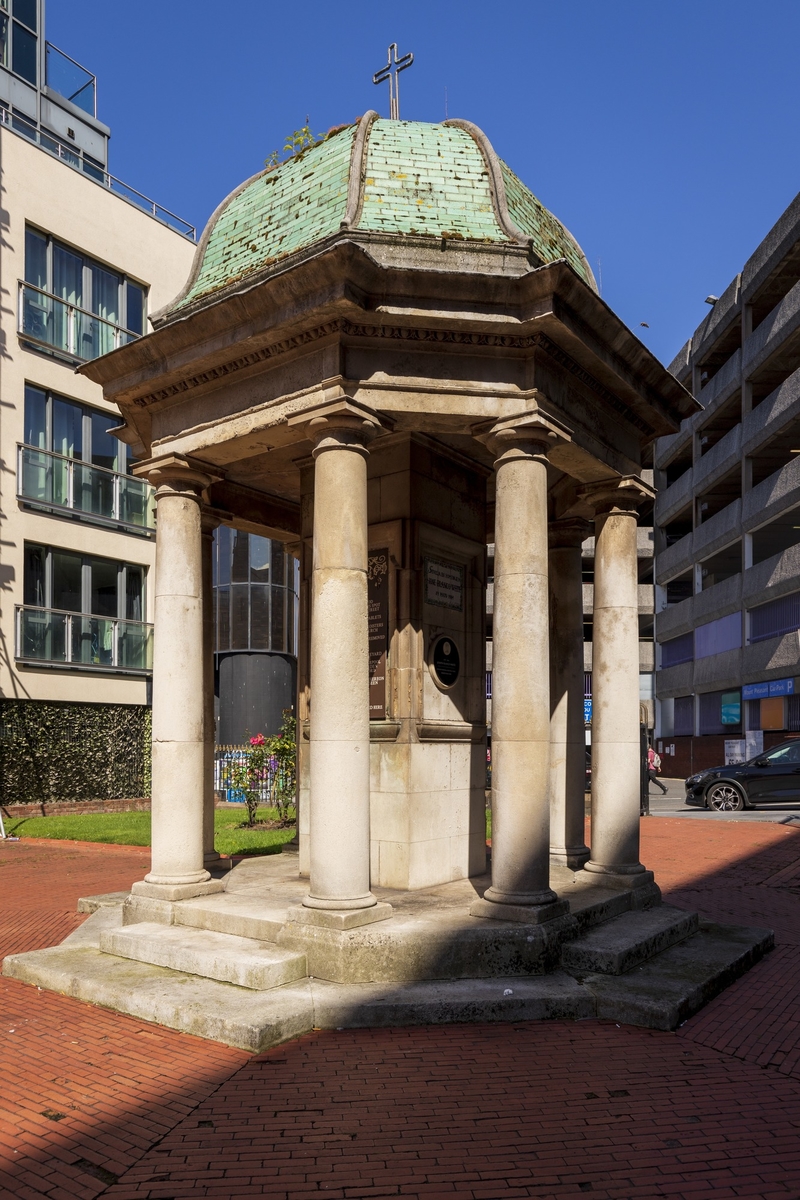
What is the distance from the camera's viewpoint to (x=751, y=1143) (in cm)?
482

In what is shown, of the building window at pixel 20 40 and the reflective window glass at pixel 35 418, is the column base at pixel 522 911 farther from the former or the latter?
the building window at pixel 20 40

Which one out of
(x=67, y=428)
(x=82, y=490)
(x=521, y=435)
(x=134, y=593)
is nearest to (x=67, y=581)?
(x=134, y=593)

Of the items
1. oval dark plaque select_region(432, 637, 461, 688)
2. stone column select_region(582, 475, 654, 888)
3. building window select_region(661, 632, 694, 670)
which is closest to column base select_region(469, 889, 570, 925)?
stone column select_region(582, 475, 654, 888)

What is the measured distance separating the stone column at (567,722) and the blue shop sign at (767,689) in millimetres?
26712

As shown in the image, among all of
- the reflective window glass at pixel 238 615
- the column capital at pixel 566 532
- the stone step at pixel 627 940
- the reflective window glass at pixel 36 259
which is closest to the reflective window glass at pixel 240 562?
the reflective window glass at pixel 238 615

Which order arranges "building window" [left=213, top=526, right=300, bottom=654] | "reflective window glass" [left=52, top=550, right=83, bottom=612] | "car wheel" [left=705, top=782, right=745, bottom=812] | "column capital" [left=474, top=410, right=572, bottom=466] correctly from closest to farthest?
"column capital" [left=474, top=410, right=572, bottom=466], "car wheel" [left=705, top=782, right=745, bottom=812], "reflective window glass" [left=52, top=550, right=83, bottom=612], "building window" [left=213, top=526, right=300, bottom=654]

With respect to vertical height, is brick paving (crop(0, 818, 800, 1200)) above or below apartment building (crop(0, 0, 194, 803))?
below

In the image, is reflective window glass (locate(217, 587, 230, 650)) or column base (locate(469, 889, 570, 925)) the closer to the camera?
column base (locate(469, 889, 570, 925))

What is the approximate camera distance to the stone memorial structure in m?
7.10

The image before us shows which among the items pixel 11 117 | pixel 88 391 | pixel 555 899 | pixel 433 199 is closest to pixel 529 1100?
pixel 555 899

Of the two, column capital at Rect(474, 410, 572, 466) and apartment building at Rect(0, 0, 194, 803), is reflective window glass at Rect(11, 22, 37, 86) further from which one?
column capital at Rect(474, 410, 572, 466)

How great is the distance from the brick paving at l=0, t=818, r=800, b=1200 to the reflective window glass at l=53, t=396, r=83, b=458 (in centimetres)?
2053

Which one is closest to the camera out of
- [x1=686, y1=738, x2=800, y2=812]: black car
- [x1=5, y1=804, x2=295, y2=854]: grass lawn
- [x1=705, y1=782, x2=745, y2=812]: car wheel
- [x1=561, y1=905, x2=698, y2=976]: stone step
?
[x1=561, y1=905, x2=698, y2=976]: stone step

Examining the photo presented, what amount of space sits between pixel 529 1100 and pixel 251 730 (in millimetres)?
34972
